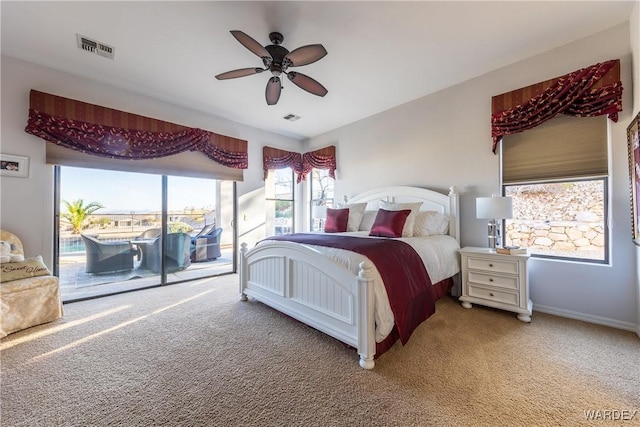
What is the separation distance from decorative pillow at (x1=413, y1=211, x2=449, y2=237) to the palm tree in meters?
4.24

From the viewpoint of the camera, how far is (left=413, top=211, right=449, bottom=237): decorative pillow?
10.1ft

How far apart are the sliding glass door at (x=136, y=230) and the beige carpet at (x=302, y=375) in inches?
40.9

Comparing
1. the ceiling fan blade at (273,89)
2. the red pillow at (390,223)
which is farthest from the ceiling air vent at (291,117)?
the red pillow at (390,223)

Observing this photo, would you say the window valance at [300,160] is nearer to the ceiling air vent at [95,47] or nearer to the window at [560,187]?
the ceiling air vent at [95,47]

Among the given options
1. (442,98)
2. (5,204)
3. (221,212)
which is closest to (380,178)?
(442,98)

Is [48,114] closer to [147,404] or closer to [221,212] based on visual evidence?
[221,212]

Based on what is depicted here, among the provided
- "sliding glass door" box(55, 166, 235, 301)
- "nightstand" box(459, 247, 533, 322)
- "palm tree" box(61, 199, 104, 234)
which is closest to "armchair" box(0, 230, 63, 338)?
"palm tree" box(61, 199, 104, 234)

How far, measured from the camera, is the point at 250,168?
4766mm

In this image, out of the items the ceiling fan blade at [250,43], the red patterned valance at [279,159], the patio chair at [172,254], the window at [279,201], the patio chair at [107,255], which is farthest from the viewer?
the window at [279,201]

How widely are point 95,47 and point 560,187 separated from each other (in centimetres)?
512

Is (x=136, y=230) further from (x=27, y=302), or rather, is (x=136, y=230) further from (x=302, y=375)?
(x=302, y=375)

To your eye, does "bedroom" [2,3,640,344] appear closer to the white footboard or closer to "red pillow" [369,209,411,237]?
"red pillow" [369,209,411,237]

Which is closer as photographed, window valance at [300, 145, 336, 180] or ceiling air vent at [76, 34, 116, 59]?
ceiling air vent at [76, 34, 116, 59]

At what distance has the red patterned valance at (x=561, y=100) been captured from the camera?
2.27 metres
